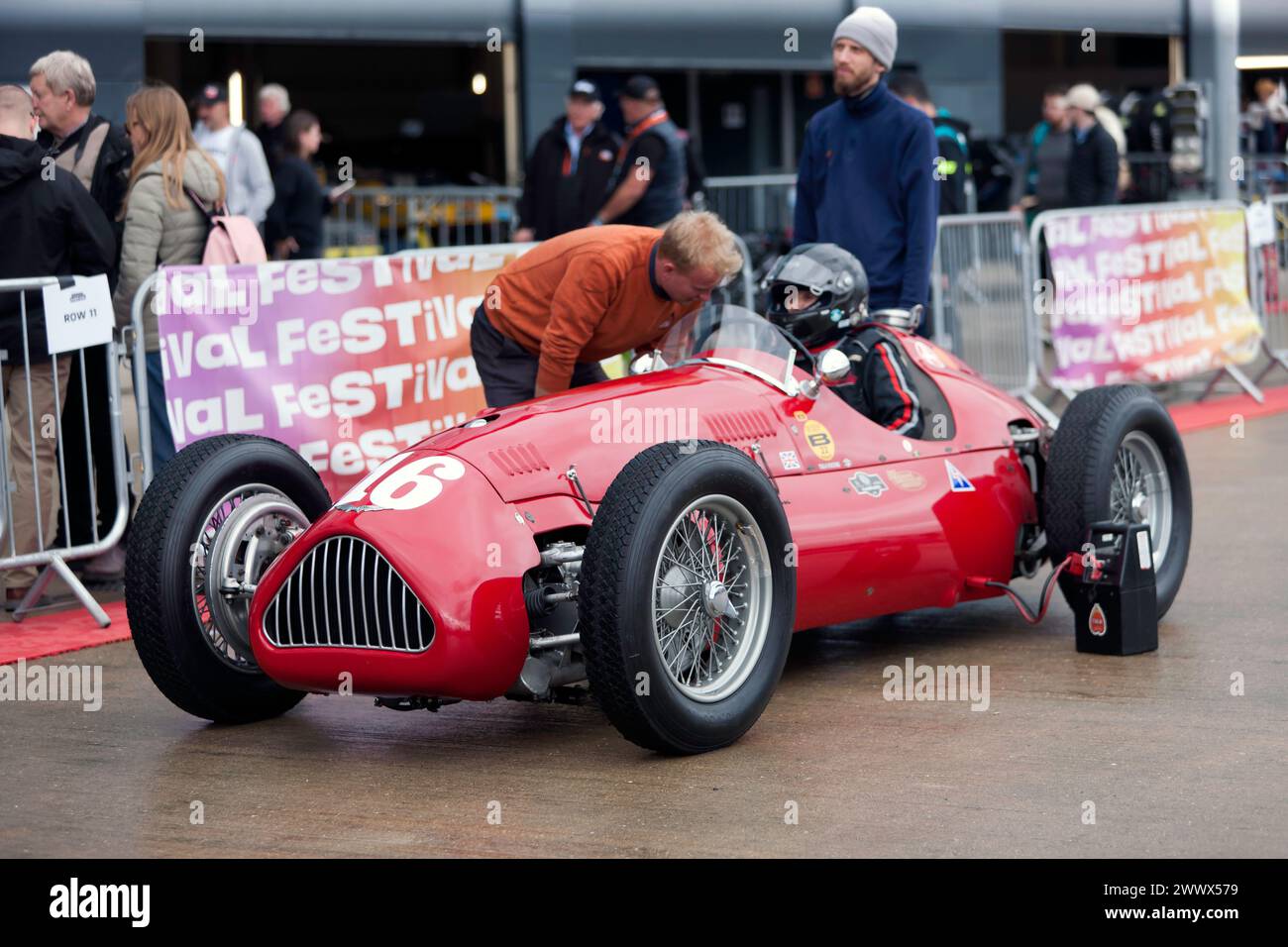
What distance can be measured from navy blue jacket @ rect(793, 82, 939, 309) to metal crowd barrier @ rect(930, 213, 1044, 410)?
158 inches

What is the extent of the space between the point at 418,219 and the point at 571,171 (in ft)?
14.8

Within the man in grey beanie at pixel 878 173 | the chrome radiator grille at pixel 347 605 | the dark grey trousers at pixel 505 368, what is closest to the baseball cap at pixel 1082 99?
the man in grey beanie at pixel 878 173

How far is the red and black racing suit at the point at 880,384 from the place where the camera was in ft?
20.7

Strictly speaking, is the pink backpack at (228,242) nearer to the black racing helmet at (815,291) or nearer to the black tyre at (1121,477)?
the black racing helmet at (815,291)

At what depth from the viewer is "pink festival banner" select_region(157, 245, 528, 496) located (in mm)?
7633

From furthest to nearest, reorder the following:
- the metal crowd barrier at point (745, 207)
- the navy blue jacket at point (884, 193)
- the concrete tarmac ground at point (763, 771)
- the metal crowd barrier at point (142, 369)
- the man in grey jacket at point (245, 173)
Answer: the metal crowd barrier at point (745, 207) < the man in grey jacket at point (245, 173) < the metal crowd barrier at point (142, 369) < the navy blue jacket at point (884, 193) < the concrete tarmac ground at point (763, 771)

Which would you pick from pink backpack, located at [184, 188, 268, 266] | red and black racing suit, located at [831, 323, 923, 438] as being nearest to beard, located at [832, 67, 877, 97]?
red and black racing suit, located at [831, 323, 923, 438]

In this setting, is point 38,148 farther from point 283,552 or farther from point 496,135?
point 496,135

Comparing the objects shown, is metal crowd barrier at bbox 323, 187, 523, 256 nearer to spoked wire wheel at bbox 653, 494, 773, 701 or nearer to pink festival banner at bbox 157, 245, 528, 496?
pink festival banner at bbox 157, 245, 528, 496

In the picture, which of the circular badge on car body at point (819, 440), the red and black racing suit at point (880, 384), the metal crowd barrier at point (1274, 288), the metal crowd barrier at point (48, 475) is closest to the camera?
the circular badge on car body at point (819, 440)

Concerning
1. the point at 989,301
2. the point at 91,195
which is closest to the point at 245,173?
the point at 91,195

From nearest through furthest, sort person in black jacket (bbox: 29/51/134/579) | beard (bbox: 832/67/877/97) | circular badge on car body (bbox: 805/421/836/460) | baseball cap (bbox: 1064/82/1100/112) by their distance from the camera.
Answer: circular badge on car body (bbox: 805/421/836/460) < beard (bbox: 832/67/877/97) < person in black jacket (bbox: 29/51/134/579) < baseball cap (bbox: 1064/82/1100/112)

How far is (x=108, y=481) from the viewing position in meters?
7.95

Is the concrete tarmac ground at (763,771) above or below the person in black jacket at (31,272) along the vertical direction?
below
